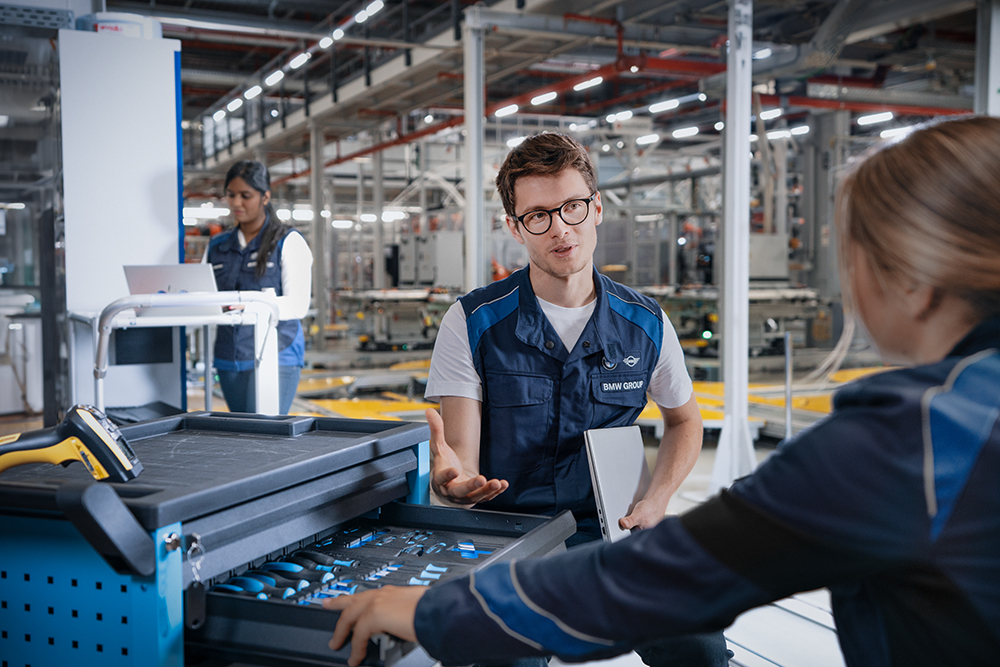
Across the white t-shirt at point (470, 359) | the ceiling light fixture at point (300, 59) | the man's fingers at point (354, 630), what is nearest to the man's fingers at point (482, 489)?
the white t-shirt at point (470, 359)

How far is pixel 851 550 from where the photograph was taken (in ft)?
2.17

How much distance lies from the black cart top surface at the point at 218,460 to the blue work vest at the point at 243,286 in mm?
1758

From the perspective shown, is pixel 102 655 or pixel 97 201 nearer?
pixel 102 655

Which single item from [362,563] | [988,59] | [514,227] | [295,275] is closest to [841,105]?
[988,59]

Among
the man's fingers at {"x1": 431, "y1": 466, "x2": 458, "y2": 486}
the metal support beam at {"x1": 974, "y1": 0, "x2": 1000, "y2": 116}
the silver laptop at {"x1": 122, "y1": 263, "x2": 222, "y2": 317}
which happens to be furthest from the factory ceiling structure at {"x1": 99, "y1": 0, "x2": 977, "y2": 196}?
Answer: the man's fingers at {"x1": 431, "y1": 466, "x2": 458, "y2": 486}

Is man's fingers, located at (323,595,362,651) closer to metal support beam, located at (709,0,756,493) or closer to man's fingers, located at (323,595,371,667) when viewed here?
man's fingers, located at (323,595,371,667)

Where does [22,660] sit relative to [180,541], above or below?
below

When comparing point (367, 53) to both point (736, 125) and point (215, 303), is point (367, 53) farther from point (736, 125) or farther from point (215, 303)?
point (215, 303)

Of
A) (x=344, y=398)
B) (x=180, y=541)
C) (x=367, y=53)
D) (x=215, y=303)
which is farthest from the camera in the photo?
(x=367, y=53)

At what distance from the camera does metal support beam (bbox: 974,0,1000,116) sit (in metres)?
4.27

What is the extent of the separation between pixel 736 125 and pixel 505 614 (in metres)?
3.99

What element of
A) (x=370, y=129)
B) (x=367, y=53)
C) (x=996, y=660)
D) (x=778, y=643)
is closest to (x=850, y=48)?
(x=367, y=53)

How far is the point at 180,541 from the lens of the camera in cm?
89

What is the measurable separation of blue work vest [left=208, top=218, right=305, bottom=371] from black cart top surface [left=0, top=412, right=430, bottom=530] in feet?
5.77
